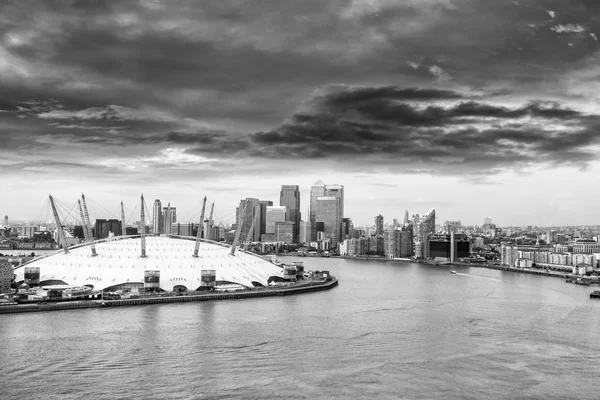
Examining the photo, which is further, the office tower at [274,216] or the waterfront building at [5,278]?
the office tower at [274,216]

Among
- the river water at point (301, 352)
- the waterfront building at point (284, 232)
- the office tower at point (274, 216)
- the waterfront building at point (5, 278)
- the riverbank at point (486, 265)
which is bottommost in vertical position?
the river water at point (301, 352)

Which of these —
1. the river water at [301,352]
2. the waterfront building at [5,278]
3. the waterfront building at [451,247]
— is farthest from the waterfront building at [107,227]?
the river water at [301,352]

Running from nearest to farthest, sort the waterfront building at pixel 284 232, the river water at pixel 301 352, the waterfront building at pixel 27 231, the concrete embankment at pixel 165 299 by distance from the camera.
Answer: the river water at pixel 301 352
the concrete embankment at pixel 165 299
the waterfront building at pixel 284 232
the waterfront building at pixel 27 231

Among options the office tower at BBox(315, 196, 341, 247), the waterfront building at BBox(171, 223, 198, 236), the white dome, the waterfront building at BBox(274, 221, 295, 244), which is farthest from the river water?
the office tower at BBox(315, 196, 341, 247)

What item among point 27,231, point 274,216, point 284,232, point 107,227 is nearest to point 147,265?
point 107,227

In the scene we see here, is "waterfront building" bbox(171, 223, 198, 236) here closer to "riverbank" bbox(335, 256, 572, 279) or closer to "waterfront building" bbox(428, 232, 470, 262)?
"riverbank" bbox(335, 256, 572, 279)

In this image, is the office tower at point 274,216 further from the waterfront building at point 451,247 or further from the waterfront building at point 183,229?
the waterfront building at point 451,247
